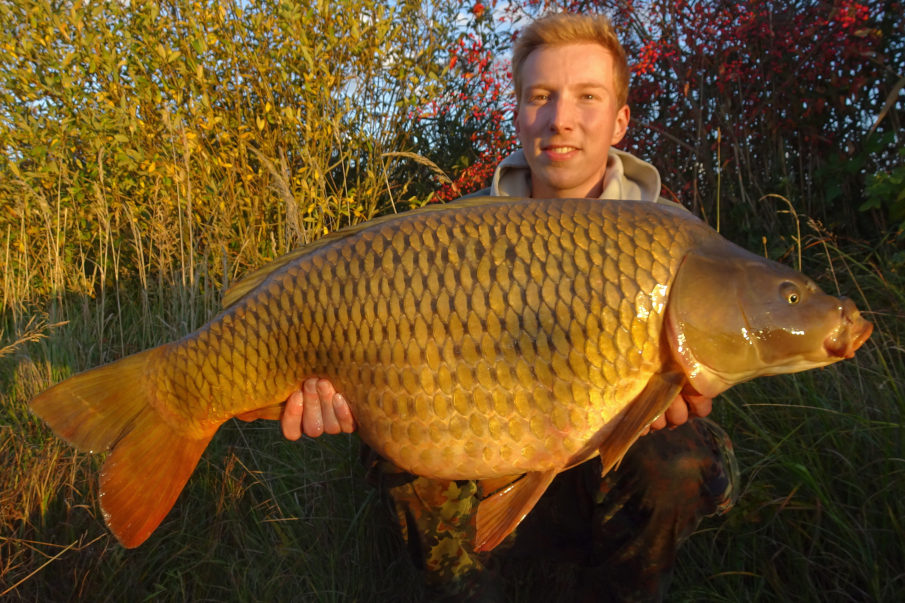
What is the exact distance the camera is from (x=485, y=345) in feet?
3.63

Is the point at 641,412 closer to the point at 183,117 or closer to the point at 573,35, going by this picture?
the point at 573,35

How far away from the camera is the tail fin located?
127cm

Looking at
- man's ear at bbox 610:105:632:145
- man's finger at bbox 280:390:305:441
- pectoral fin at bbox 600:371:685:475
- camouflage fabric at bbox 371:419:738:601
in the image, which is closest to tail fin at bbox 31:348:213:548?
man's finger at bbox 280:390:305:441

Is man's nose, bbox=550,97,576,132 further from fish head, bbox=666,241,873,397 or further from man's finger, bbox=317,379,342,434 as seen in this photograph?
man's finger, bbox=317,379,342,434

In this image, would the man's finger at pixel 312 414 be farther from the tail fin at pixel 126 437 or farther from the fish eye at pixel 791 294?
the fish eye at pixel 791 294

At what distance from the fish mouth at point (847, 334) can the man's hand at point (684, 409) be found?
0.22 metres

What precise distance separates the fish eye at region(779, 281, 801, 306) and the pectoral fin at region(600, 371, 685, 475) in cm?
21

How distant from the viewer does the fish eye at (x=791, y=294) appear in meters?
1.06

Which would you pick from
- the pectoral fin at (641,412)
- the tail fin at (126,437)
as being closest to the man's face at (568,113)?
the pectoral fin at (641,412)

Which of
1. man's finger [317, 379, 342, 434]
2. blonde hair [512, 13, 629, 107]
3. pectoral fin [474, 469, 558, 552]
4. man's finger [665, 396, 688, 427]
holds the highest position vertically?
blonde hair [512, 13, 629, 107]

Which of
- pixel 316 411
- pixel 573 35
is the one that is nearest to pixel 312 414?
pixel 316 411

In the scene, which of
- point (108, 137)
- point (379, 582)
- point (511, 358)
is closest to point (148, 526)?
point (379, 582)

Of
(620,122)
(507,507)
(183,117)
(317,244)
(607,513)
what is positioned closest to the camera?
(507,507)

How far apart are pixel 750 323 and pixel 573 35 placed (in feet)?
3.42
